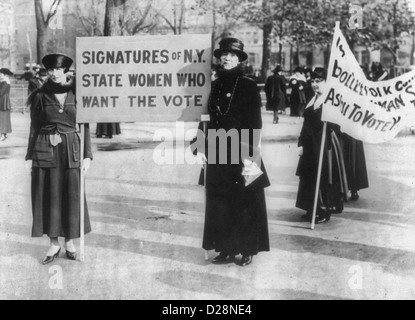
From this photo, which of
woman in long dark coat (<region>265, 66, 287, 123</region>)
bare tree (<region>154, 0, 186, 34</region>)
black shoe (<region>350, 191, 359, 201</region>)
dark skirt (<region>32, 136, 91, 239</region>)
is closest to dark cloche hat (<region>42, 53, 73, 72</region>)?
dark skirt (<region>32, 136, 91, 239</region>)

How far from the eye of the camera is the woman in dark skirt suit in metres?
6.10

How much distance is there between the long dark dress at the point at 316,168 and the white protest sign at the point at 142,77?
212cm

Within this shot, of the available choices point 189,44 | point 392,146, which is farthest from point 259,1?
point 189,44

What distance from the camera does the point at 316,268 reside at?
608 centimetres

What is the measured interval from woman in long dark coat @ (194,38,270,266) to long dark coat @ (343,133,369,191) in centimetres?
319

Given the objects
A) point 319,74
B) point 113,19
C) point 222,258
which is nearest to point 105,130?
point 113,19

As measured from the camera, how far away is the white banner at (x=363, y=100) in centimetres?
718

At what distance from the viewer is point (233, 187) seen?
612 cm

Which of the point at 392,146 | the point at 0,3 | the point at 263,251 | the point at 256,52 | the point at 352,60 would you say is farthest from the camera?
the point at 256,52

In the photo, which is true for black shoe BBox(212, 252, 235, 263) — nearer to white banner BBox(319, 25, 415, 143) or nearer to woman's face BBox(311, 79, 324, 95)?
white banner BBox(319, 25, 415, 143)

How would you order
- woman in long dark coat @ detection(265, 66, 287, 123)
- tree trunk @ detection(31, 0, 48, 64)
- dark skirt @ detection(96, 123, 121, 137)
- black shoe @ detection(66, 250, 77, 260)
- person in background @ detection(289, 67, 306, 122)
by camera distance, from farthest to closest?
tree trunk @ detection(31, 0, 48, 64), person in background @ detection(289, 67, 306, 122), woman in long dark coat @ detection(265, 66, 287, 123), dark skirt @ detection(96, 123, 121, 137), black shoe @ detection(66, 250, 77, 260)

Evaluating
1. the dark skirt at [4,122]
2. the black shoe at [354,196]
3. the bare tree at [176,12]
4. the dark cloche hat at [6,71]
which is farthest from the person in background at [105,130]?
the bare tree at [176,12]

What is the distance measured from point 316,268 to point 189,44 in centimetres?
218
